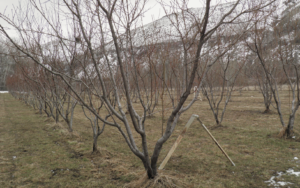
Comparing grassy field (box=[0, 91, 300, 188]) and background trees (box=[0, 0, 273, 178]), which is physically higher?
background trees (box=[0, 0, 273, 178])

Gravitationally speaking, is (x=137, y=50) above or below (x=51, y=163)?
above

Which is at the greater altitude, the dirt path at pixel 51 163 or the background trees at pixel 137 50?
the background trees at pixel 137 50

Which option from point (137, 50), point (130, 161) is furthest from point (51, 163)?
point (137, 50)

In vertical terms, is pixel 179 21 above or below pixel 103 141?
above

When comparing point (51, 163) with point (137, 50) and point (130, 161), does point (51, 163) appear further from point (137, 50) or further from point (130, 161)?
point (137, 50)

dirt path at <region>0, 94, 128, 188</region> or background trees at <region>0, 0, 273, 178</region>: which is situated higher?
background trees at <region>0, 0, 273, 178</region>

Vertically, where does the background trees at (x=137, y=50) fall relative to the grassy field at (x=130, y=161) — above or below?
above

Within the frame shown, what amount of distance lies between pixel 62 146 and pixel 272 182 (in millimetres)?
5366

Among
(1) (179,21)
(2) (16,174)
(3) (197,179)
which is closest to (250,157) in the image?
(3) (197,179)

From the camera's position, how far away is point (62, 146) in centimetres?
590

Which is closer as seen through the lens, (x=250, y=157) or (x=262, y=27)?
(x=250, y=157)

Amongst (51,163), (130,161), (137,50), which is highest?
(137,50)

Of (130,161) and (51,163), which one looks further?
(130,161)

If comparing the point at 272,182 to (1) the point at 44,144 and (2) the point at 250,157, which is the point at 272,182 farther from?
(1) the point at 44,144
